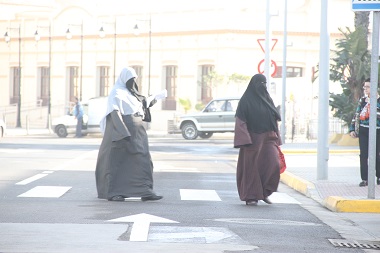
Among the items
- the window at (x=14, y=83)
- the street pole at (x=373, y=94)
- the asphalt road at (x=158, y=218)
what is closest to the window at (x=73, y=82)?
the window at (x=14, y=83)

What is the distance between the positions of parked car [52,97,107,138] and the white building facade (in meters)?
8.97

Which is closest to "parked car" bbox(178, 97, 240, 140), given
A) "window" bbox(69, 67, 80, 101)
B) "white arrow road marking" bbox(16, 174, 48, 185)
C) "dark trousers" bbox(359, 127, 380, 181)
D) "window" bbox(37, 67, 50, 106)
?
"window" bbox(69, 67, 80, 101)

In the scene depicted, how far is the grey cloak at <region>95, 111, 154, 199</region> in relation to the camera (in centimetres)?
1532

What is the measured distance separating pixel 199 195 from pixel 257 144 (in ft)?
5.11

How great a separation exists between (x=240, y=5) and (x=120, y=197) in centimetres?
4580

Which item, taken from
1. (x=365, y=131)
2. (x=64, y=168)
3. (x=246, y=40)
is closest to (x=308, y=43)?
(x=246, y=40)

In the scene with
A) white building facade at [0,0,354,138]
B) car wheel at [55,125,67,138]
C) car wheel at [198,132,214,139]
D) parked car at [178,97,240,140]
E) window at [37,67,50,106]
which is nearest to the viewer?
parked car at [178,97,240,140]

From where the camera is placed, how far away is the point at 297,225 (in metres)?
12.3

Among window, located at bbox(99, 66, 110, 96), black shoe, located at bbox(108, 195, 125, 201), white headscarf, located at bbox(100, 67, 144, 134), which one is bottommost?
black shoe, located at bbox(108, 195, 125, 201)

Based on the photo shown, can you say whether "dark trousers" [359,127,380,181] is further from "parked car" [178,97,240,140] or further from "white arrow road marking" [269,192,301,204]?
"parked car" [178,97,240,140]

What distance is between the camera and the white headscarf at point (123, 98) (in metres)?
15.8

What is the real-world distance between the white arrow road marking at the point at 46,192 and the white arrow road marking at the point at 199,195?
5.90ft

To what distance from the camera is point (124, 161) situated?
51.2 feet

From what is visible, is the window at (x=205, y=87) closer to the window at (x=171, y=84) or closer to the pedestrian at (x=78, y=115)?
the window at (x=171, y=84)
